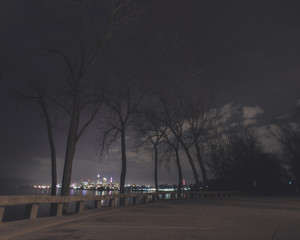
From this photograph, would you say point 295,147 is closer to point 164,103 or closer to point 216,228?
point 164,103

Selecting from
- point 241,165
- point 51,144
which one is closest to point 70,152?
point 51,144

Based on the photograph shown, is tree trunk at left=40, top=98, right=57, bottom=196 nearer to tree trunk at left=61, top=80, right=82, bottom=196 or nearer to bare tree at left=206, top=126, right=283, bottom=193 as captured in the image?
tree trunk at left=61, top=80, right=82, bottom=196

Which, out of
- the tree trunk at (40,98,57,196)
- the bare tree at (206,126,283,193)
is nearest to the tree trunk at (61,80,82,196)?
the tree trunk at (40,98,57,196)

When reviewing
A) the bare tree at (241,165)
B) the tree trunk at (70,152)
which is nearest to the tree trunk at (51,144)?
the tree trunk at (70,152)

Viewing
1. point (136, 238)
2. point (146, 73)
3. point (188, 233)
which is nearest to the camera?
point (136, 238)

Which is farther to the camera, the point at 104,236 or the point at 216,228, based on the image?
the point at 216,228

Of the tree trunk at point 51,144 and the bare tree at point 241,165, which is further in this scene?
the bare tree at point 241,165

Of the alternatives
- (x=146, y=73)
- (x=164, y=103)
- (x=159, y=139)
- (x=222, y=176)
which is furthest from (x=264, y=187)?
(x=146, y=73)

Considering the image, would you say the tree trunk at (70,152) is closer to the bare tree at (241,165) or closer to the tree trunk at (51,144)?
the tree trunk at (51,144)

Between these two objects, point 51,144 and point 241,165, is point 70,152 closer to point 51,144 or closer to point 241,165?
point 51,144

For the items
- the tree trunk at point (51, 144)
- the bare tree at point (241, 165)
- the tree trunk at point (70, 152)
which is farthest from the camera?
the bare tree at point (241, 165)

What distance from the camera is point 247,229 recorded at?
25.1ft

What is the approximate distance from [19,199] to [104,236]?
309cm

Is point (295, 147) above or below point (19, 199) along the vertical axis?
above
